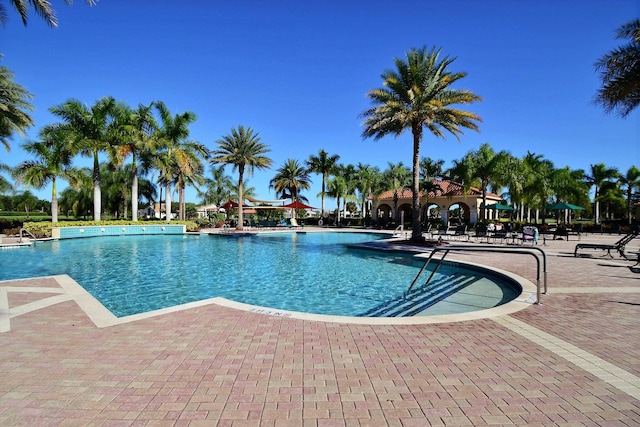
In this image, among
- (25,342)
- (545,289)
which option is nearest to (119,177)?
(25,342)

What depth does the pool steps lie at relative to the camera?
7.10m

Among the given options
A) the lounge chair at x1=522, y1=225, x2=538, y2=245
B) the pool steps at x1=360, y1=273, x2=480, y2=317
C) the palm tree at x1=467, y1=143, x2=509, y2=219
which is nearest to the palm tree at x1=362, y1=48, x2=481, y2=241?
the lounge chair at x1=522, y1=225, x2=538, y2=245

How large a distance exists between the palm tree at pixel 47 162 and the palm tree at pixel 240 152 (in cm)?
1141

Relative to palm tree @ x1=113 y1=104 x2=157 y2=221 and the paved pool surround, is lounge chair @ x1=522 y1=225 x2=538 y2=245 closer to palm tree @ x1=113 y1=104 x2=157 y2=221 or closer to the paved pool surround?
the paved pool surround

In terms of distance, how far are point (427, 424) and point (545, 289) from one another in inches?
230

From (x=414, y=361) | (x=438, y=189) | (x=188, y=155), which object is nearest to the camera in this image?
(x=414, y=361)

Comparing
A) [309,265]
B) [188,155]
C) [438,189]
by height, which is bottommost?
[309,265]

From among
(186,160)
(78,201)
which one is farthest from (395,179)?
(78,201)

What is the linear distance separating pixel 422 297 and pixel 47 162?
30516 millimetres

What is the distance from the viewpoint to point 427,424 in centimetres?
259

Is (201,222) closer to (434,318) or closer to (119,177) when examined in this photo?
(119,177)

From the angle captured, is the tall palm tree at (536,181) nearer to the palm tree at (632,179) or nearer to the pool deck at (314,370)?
the palm tree at (632,179)

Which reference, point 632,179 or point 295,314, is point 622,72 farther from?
point 632,179

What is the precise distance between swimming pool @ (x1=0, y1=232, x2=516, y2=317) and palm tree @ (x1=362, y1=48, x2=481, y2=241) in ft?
24.6
